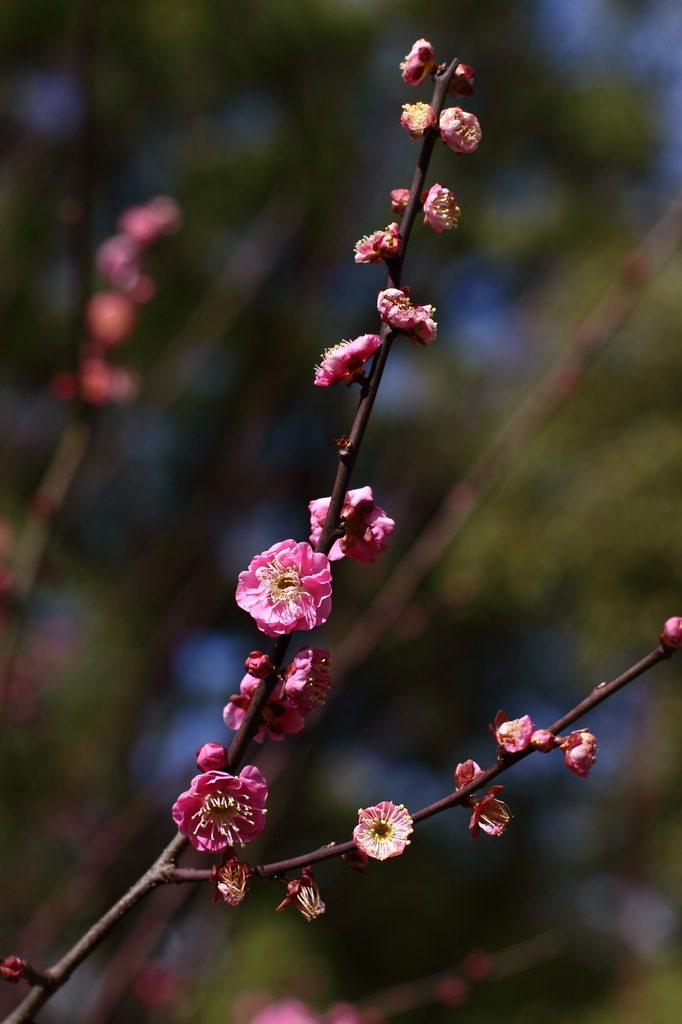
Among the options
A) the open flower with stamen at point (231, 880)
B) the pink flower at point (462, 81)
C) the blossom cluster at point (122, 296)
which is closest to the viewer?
the open flower with stamen at point (231, 880)

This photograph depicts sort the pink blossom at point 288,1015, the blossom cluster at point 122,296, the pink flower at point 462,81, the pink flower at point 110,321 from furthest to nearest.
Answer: the pink blossom at point 288,1015 < the pink flower at point 110,321 < the blossom cluster at point 122,296 < the pink flower at point 462,81

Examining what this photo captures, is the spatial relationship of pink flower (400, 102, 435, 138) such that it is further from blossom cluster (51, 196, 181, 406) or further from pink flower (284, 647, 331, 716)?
blossom cluster (51, 196, 181, 406)

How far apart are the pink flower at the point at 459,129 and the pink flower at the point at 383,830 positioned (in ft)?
1.59

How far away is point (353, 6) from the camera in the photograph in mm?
5383

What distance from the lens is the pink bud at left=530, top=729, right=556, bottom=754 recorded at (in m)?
0.52

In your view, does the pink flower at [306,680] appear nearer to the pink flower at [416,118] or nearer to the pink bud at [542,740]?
the pink bud at [542,740]

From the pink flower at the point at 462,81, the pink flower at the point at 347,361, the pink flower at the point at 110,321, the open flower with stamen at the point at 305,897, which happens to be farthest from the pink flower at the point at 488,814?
the pink flower at the point at 110,321

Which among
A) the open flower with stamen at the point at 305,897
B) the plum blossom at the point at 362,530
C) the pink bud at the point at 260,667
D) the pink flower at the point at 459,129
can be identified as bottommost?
the open flower with stamen at the point at 305,897

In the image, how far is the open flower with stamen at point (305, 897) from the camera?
54cm

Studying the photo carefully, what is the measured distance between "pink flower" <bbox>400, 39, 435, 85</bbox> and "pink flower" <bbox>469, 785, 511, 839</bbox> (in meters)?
0.56

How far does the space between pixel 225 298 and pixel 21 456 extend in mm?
869

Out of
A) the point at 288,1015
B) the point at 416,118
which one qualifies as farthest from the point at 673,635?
the point at 288,1015

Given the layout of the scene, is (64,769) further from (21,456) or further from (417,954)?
(417,954)

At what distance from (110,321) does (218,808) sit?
1104 millimetres
